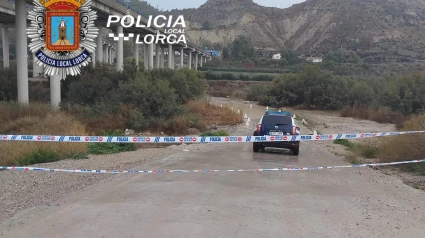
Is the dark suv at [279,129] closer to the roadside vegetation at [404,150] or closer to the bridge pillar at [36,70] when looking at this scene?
the roadside vegetation at [404,150]

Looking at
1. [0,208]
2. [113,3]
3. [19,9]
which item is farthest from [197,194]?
[113,3]

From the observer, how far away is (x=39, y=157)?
12984 millimetres

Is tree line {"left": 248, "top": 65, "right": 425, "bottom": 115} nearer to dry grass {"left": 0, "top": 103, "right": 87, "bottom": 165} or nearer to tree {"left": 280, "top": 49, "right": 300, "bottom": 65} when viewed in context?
dry grass {"left": 0, "top": 103, "right": 87, "bottom": 165}

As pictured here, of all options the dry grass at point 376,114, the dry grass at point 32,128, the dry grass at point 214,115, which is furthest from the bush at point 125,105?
the dry grass at point 376,114

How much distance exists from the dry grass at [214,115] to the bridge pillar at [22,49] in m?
12.5

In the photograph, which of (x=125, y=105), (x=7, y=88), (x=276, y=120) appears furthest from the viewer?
(x=7, y=88)

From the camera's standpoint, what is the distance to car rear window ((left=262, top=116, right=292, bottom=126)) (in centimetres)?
1647

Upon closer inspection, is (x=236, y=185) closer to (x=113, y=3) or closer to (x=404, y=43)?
(x=113, y=3)

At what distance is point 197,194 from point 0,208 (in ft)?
A: 12.0

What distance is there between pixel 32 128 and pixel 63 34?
5753 millimetres

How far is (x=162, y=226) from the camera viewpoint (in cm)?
666

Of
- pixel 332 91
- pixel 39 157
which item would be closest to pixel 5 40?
pixel 332 91

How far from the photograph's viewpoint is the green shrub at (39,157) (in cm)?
1269

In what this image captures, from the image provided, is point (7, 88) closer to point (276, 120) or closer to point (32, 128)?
point (32, 128)
